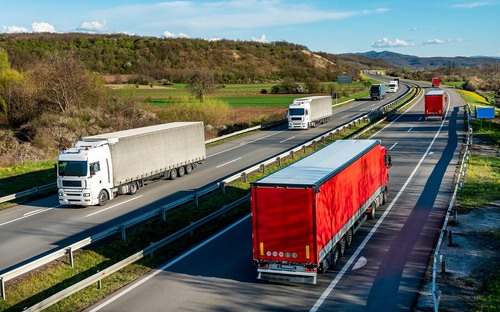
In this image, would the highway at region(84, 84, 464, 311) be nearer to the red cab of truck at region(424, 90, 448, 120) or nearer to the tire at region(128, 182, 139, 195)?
the tire at region(128, 182, 139, 195)

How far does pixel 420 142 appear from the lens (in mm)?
43812

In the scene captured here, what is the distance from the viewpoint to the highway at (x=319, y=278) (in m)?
13.6

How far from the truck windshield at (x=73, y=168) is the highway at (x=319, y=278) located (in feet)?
25.8

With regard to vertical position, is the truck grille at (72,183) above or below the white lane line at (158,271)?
above

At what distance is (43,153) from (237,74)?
135880mm

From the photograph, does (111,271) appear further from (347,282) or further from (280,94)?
A: (280,94)

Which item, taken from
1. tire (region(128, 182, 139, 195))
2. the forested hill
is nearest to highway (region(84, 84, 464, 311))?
tire (region(128, 182, 139, 195))

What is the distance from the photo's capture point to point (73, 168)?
24203 millimetres

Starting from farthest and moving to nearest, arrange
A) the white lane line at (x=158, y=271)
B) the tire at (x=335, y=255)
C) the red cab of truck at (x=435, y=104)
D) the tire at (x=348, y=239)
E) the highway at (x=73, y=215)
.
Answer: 1. the red cab of truck at (x=435, y=104)
2. the highway at (x=73, y=215)
3. the tire at (x=348, y=239)
4. the tire at (x=335, y=255)
5. the white lane line at (x=158, y=271)

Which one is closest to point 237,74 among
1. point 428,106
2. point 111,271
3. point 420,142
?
point 428,106

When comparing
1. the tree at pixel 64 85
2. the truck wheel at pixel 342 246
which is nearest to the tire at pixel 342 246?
the truck wheel at pixel 342 246

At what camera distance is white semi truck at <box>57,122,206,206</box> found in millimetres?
24141

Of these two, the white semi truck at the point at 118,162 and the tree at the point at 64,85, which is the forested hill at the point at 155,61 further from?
the white semi truck at the point at 118,162

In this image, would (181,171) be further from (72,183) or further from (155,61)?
(155,61)
